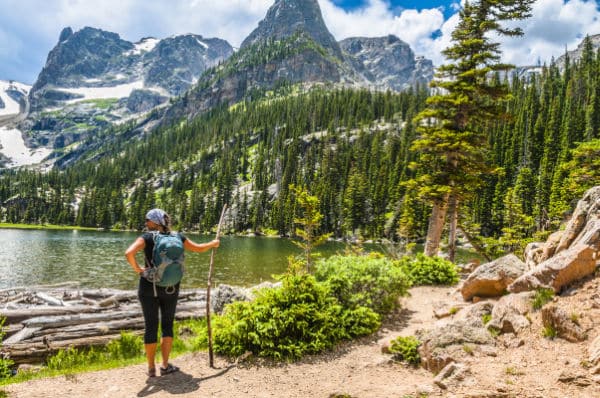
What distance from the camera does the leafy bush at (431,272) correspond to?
14344 millimetres

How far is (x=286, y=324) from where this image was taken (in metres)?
7.55

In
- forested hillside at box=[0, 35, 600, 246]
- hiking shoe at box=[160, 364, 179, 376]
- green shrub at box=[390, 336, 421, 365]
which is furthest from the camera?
forested hillside at box=[0, 35, 600, 246]

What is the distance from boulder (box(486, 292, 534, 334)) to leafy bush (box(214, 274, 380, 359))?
3.01m

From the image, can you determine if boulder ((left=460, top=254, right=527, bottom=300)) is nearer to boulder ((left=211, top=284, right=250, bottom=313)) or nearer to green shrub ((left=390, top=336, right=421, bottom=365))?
green shrub ((left=390, top=336, right=421, bottom=365))

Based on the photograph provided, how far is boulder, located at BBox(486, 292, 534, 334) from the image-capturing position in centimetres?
623

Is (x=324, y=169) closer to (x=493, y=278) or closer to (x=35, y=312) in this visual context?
(x=35, y=312)

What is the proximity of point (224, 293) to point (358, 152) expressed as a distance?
11226cm

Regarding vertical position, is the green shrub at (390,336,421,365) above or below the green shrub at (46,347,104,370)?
above

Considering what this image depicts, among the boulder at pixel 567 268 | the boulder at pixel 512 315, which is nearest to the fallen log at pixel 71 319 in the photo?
the boulder at pixel 512 315

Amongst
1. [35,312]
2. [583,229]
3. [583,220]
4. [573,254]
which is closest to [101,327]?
[35,312]

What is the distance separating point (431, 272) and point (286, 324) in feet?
29.9

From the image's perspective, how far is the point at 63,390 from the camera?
6.10 metres

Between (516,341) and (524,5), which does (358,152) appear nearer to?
(524,5)

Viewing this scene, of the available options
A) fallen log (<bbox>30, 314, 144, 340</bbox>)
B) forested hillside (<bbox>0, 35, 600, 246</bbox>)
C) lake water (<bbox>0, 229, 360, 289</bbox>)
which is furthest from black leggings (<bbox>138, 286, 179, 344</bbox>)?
forested hillside (<bbox>0, 35, 600, 246</bbox>)
